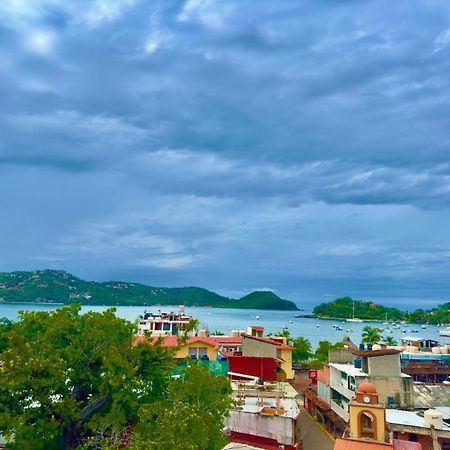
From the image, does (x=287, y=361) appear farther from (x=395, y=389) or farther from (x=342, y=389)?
(x=395, y=389)

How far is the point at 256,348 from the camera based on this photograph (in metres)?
49.5

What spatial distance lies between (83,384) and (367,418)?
44.9 ft

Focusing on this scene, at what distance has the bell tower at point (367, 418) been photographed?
2483cm

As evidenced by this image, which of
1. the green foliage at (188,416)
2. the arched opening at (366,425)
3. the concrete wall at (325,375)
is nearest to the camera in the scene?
the green foliage at (188,416)

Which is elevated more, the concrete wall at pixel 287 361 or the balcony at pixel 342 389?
the concrete wall at pixel 287 361

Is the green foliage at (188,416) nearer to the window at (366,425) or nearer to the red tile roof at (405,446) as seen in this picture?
the window at (366,425)

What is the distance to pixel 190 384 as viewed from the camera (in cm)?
2216

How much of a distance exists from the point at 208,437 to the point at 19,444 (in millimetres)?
6906

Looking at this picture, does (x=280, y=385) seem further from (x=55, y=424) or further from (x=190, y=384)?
(x=55, y=424)

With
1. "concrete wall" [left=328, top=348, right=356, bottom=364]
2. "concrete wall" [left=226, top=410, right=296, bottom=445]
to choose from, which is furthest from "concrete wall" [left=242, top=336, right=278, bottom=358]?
"concrete wall" [left=226, top=410, right=296, bottom=445]

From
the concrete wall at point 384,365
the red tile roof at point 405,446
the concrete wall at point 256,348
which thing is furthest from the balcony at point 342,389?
the concrete wall at point 256,348

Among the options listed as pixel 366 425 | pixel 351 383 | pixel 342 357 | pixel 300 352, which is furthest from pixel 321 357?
pixel 366 425

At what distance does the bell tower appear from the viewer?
2483cm

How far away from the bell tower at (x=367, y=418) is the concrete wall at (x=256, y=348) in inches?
944
